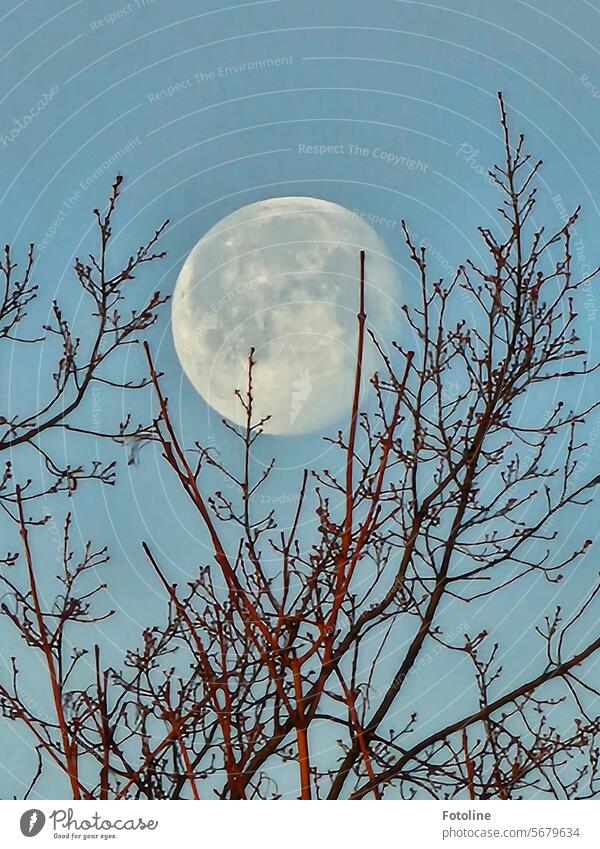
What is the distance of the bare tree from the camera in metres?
1.45

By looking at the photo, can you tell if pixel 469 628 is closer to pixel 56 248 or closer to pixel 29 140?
pixel 56 248

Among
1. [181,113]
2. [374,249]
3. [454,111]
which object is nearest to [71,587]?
[374,249]
